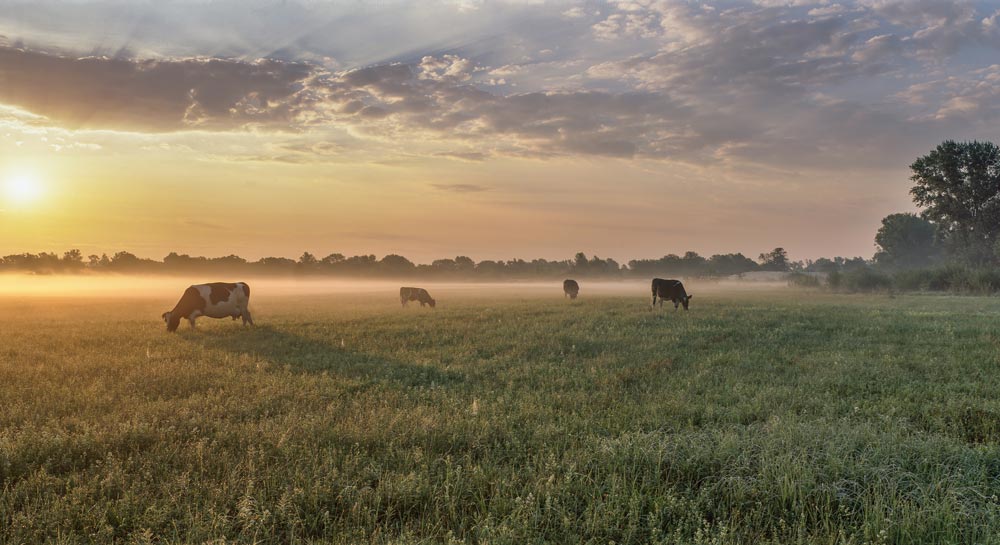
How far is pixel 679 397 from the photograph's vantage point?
855cm

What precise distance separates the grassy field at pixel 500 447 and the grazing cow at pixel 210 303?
223 inches

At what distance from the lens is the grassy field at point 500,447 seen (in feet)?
14.5

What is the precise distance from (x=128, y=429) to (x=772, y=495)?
25.5 feet

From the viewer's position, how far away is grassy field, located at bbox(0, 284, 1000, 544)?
174 inches

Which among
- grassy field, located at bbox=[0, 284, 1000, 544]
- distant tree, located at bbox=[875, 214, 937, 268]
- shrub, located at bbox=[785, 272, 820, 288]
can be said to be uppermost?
distant tree, located at bbox=[875, 214, 937, 268]

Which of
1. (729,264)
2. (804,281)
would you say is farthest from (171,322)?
(729,264)

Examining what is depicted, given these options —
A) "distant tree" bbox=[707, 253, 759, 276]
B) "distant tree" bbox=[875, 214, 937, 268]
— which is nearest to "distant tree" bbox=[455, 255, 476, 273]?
"distant tree" bbox=[707, 253, 759, 276]

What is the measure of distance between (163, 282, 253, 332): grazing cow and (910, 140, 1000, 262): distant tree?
76567mm

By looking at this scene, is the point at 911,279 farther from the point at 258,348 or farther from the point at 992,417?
the point at 258,348

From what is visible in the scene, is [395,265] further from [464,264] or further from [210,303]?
[210,303]

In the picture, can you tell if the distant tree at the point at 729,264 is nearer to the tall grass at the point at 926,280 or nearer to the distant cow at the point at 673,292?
the tall grass at the point at 926,280

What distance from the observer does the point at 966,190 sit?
60188 mm

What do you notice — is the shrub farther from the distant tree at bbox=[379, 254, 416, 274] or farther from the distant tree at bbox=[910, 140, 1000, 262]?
the distant tree at bbox=[379, 254, 416, 274]

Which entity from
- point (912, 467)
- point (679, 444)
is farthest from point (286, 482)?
point (912, 467)
